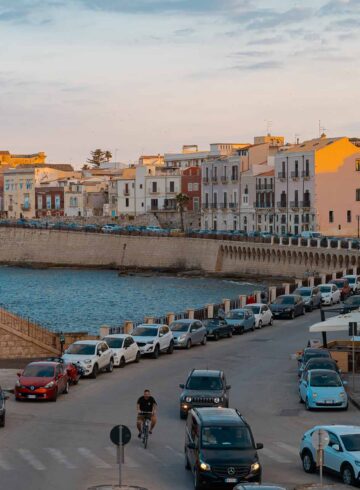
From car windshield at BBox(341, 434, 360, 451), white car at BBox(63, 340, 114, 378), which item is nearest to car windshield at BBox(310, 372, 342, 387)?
white car at BBox(63, 340, 114, 378)

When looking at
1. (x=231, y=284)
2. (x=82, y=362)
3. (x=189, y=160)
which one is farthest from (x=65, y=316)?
(x=189, y=160)

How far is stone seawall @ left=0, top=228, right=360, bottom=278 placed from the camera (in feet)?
398

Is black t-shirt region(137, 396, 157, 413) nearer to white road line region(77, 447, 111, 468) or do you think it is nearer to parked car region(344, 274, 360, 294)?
white road line region(77, 447, 111, 468)

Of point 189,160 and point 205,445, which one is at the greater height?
point 189,160

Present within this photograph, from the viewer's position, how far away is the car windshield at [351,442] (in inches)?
1001

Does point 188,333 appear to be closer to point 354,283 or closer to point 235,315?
point 235,315

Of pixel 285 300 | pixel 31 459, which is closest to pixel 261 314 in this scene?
pixel 285 300

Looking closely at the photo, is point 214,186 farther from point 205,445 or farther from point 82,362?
point 205,445

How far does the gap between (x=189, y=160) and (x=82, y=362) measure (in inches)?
5673

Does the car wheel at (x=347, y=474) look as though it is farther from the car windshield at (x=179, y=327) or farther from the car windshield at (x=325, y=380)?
the car windshield at (x=179, y=327)

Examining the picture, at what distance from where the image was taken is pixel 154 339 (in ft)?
161

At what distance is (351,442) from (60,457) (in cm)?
676

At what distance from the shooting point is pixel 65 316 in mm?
101062

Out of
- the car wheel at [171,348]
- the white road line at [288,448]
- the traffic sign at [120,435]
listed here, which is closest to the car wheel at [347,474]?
the white road line at [288,448]
